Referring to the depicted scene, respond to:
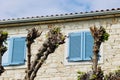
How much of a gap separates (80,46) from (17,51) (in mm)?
2654

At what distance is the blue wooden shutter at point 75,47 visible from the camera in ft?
63.3

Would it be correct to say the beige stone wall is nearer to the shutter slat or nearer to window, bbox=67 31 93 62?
window, bbox=67 31 93 62

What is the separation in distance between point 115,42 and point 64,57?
6.92 ft

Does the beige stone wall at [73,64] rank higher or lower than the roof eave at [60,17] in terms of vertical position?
lower

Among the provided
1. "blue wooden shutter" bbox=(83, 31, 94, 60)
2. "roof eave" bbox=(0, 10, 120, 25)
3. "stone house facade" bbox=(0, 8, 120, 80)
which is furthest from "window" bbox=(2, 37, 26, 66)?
"blue wooden shutter" bbox=(83, 31, 94, 60)

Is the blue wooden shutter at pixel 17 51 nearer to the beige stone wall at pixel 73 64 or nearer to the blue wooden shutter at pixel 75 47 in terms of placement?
the beige stone wall at pixel 73 64

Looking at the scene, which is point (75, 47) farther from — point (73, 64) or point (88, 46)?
point (73, 64)

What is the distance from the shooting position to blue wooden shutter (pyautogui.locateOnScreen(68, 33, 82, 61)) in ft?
63.3

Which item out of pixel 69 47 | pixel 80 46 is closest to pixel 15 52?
pixel 69 47

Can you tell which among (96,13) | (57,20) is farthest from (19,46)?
(96,13)

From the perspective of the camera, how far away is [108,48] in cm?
1914

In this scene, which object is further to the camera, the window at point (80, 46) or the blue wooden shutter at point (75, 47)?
the blue wooden shutter at point (75, 47)

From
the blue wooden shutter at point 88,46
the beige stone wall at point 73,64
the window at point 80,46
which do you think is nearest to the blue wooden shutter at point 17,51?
the beige stone wall at point 73,64

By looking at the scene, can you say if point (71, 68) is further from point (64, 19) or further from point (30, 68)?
point (30, 68)
